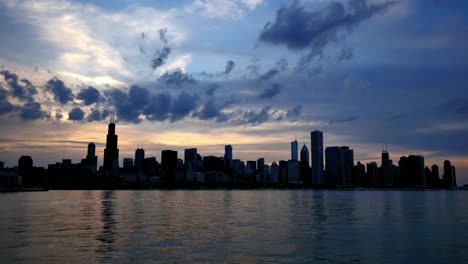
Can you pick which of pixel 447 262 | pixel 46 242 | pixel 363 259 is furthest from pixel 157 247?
pixel 447 262

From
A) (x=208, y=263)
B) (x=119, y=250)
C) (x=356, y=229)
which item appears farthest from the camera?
(x=356, y=229)

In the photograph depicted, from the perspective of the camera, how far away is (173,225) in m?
69.4

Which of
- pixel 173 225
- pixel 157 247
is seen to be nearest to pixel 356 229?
pixel 173 225

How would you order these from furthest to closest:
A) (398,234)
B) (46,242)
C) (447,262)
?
(398,234), (46,242), (447,262)

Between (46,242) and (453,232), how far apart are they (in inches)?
2181

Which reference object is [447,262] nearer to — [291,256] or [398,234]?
[291,256]

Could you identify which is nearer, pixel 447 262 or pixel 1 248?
pixel 447 262

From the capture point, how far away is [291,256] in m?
41.5

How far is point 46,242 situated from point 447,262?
1642 inches

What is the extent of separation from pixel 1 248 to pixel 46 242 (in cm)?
499

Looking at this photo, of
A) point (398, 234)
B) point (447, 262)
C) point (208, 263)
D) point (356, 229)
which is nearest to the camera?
point (208, 263)

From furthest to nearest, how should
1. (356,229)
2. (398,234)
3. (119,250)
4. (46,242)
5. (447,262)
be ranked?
(356,229) → (398,234) → (46,242) → (119,250) → (447,262)

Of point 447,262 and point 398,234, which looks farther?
point 398,234

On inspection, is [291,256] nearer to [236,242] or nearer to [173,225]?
[236,242]
